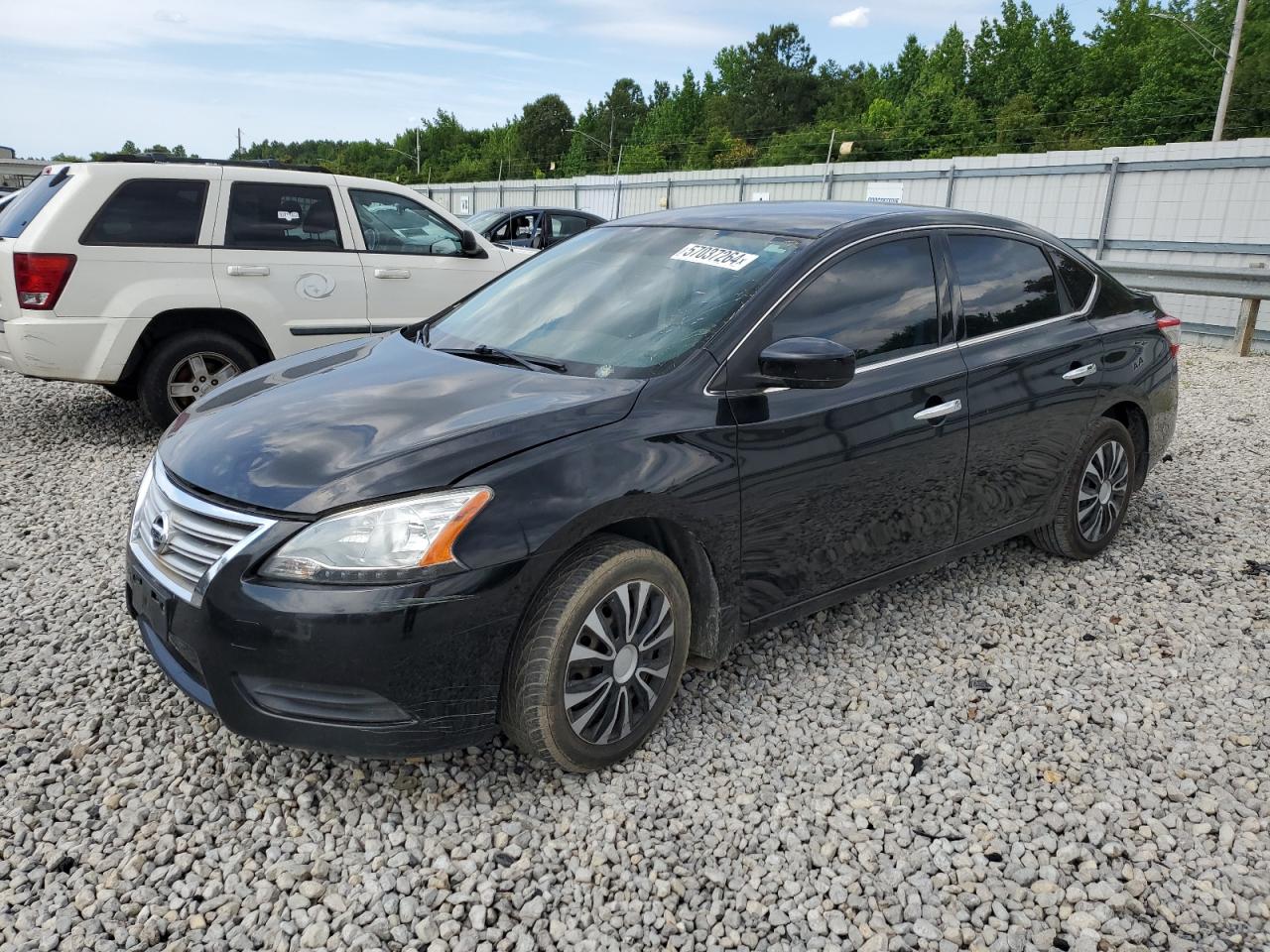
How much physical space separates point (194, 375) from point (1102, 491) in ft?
18.9

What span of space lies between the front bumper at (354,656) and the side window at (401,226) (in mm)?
5314

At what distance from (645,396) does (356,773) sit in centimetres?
145

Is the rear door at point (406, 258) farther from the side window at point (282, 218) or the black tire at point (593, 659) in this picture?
the black tire at point (593, 659)

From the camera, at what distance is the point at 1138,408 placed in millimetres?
4633

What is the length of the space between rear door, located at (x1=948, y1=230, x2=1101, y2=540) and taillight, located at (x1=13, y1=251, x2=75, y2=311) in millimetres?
5405

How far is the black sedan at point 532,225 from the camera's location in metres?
14.4

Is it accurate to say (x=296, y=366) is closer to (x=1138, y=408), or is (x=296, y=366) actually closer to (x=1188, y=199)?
(x=1138, y=408)

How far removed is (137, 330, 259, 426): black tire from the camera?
6.38 meters

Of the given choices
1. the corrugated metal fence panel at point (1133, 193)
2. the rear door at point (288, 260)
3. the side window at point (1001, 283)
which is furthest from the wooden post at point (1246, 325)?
the rear door at point (288, 260)

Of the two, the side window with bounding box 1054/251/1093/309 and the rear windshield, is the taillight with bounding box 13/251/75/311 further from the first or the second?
the side window with bounding box 1054/251/1093/309

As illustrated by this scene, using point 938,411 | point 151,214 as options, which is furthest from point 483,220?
point 938,411

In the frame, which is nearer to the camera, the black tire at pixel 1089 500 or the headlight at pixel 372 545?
the headlight at pixel 372 545

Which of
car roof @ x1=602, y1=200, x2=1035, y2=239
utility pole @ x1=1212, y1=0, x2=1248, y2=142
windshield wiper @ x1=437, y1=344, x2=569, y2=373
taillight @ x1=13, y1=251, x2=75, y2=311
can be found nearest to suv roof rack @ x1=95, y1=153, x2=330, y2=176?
taillight @ x1=13, y1=251, x2=75, y2=311

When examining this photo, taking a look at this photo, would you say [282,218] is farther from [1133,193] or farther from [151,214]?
[1133,193]
